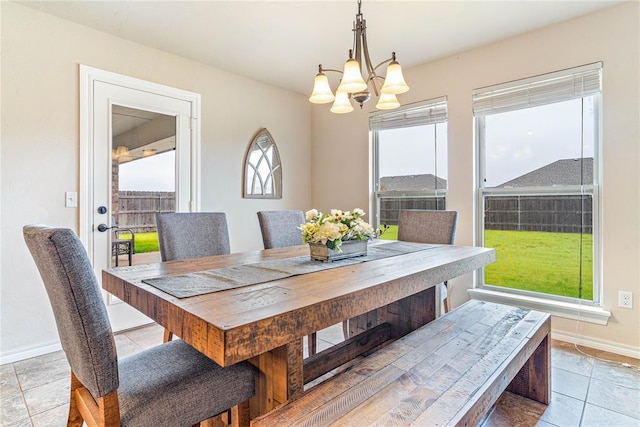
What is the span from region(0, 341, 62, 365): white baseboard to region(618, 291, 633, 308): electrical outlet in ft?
13.5

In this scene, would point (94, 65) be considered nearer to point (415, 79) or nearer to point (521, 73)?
point (415, 79)

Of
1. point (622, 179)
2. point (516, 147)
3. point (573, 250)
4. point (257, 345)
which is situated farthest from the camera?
point (516, 147)

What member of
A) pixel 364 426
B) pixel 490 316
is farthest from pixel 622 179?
pixel 364 426

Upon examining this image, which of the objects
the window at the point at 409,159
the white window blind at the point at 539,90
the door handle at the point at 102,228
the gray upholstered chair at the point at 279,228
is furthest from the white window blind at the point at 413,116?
the door handle at the point at 102,228

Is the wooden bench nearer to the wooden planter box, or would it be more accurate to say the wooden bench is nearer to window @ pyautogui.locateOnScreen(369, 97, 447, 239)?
the wooden planter box

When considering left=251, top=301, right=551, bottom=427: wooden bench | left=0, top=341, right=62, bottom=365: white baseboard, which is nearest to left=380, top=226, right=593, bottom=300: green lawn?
left=251, top=301, right=551, bottom=427: wooden bench

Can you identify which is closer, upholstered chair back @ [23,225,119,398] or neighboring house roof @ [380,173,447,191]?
upholstered chair back @ [23,225,119,398]

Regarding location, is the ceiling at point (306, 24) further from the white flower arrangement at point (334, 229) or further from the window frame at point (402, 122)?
the white flower arrangement at point (334, 229)

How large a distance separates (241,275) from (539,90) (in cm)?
276

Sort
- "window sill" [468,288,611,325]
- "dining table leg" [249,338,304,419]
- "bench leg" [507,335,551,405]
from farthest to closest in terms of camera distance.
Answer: "window sill" [468,288,611,325], "bench leg" [507,335,551,405], "dining table leg" [249,338,304,419]

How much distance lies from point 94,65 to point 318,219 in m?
2.32

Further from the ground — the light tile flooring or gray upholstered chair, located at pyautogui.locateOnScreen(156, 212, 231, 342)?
gray upholstered chair, located at pyautogui.locateOnScreen(156, 212, 231, 342)

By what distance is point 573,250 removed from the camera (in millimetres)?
2646

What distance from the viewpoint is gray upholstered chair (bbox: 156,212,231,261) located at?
2033 mm
